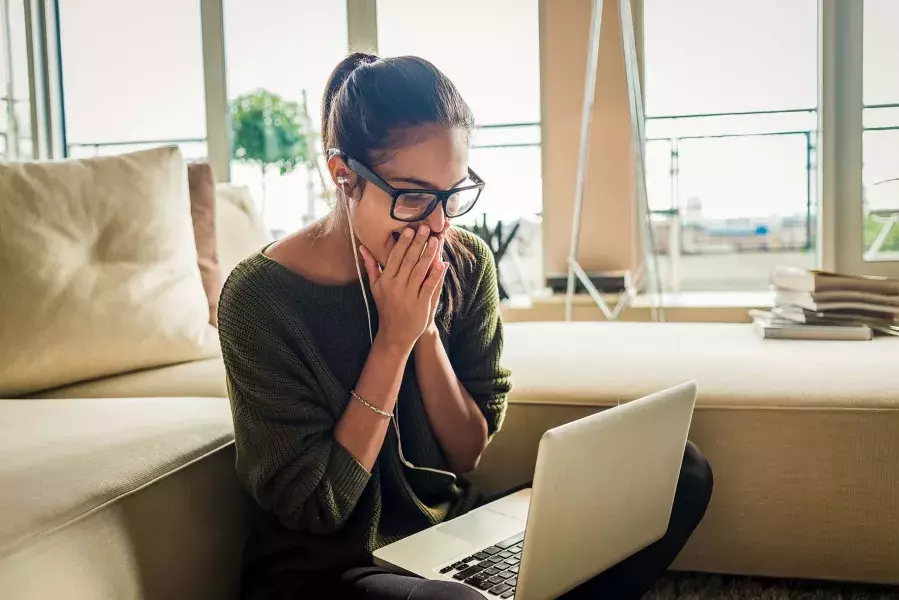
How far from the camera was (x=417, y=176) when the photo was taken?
0.95 metres

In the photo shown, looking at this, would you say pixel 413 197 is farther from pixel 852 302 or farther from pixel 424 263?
pixel 852 302

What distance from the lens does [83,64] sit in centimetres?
380

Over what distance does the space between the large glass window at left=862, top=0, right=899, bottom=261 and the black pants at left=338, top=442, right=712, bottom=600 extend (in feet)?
6.92

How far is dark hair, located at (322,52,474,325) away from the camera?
3.10ft

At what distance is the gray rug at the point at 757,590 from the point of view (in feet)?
4.37

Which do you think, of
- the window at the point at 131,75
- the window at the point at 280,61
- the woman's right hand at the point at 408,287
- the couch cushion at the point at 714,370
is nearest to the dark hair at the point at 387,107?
the woman's right hand at the point at 408,287

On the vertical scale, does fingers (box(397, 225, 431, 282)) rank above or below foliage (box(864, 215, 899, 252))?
above

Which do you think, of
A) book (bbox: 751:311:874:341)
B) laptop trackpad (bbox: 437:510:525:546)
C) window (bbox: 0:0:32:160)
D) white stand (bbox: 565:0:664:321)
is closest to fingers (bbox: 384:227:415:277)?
laptop trackpad (bbox: 437:510:525:546)

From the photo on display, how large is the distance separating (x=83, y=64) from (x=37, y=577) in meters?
3.63

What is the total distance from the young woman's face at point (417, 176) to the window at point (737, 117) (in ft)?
7.42

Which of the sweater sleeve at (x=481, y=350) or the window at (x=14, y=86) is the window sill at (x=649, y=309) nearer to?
the sweater sleeve at (x=481, y=350)

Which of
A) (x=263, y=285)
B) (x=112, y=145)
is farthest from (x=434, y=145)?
(x=112, y=145)

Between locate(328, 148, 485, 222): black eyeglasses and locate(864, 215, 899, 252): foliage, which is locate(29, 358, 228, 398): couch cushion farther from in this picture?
locate(864, 215, 899, 252): foliage

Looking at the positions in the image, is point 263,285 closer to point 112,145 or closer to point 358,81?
point 358,81
